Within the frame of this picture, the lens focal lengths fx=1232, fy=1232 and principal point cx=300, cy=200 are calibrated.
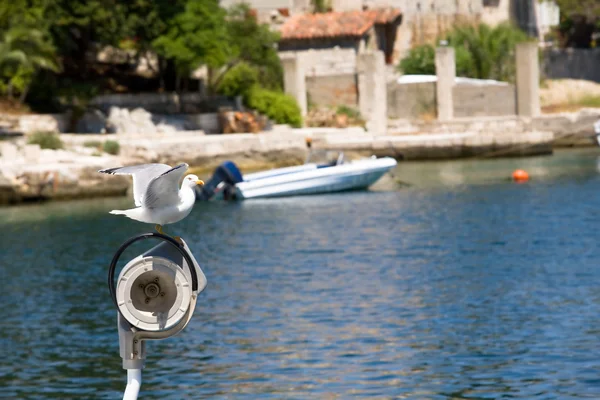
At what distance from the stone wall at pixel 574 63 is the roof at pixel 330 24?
34.3 ft

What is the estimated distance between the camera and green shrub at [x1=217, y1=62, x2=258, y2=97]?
49.3m

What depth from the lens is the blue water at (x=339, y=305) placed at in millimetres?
12531

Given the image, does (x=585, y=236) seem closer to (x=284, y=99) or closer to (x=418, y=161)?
(x=418, y=161)

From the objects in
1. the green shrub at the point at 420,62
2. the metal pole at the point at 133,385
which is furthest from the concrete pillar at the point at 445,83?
the metal pole at the point at 133,385

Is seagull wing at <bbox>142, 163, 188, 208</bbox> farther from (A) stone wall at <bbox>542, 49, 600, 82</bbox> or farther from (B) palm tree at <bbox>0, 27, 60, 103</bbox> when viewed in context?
(A) stone wall at <bbox>542, 49, 600, 82</bbox>

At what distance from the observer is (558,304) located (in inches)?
628

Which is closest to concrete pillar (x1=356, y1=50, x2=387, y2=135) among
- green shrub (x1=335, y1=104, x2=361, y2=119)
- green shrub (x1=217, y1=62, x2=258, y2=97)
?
green shrub (x1=335, y1=104, x2=361, y2=119)

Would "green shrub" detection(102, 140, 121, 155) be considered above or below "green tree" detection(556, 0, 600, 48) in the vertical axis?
below

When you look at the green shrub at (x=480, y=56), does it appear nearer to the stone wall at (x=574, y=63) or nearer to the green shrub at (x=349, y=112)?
the green shrub at (x=349, y=112)

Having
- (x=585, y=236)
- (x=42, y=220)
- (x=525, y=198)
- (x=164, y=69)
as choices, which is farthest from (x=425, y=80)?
(x=585, y=236)

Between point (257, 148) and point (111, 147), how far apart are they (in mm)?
5609

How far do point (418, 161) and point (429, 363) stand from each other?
3328 cm

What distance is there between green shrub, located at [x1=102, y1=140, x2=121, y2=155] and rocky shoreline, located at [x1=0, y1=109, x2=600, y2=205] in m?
0.25

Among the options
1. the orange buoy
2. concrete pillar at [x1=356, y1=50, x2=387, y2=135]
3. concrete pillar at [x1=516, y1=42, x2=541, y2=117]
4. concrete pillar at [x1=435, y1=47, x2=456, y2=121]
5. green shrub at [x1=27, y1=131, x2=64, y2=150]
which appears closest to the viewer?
the orange buoy
